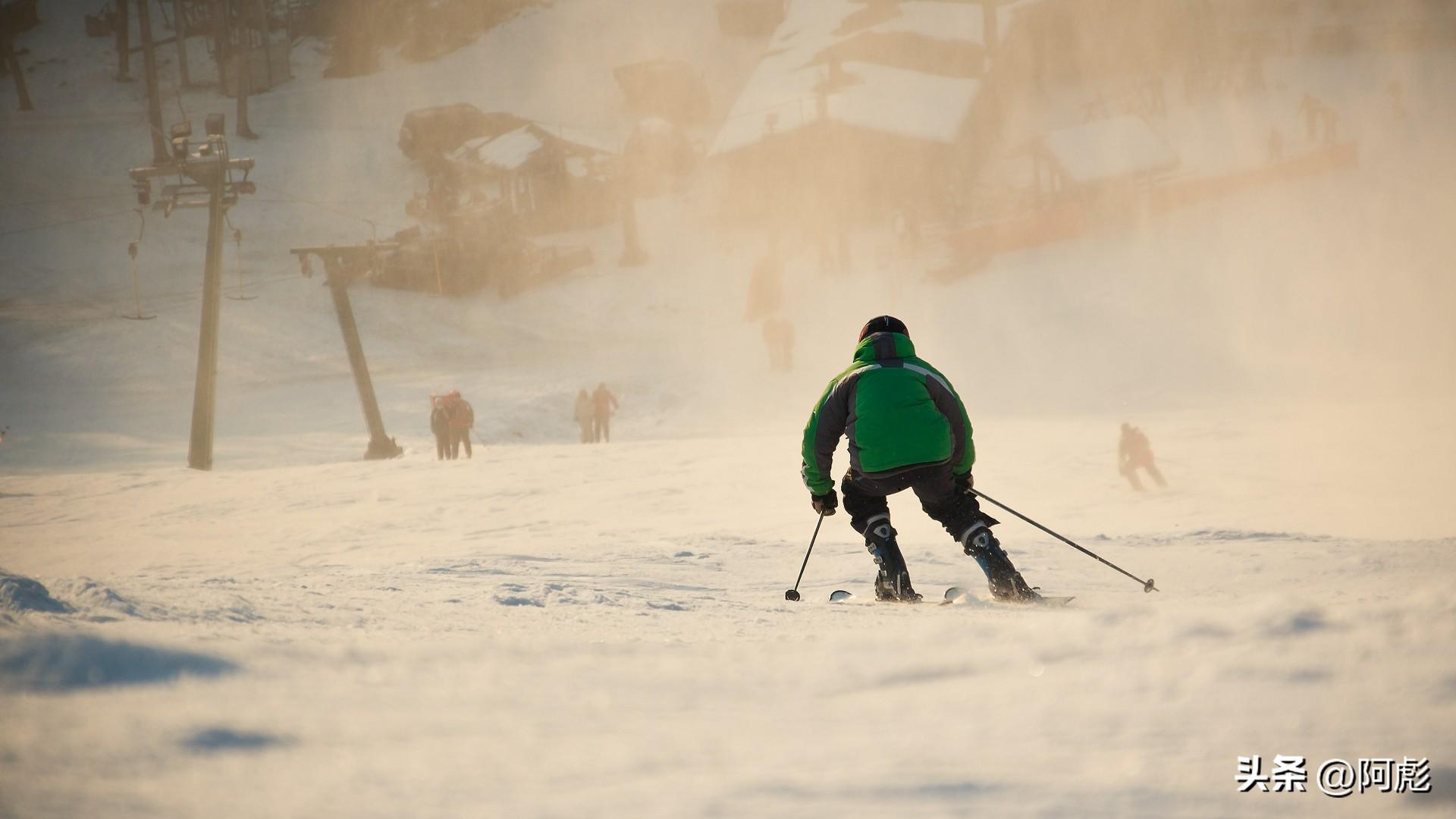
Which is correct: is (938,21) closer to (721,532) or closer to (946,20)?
(946,20)

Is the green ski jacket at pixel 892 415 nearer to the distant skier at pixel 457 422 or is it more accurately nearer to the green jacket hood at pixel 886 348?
the green jacket hood at pixel 886 348

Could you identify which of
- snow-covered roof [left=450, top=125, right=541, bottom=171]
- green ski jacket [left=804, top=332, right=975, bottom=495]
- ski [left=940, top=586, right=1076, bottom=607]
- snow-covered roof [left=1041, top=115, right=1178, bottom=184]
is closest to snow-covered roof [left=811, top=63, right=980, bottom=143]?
snow-covered roof [left=1041, top=115, right=1178, bottom=184]

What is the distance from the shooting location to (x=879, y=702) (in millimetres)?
2545

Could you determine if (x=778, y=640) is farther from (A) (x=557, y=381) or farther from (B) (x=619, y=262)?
(B) (x=619, y=262)

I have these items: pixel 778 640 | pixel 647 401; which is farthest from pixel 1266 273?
pixel 778 640

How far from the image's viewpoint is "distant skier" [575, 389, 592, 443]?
731 inches

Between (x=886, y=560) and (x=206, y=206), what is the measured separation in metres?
14.7

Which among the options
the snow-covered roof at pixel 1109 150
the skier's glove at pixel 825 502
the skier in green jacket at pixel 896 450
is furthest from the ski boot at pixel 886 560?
the snow-covered roof at pixel 1109 150

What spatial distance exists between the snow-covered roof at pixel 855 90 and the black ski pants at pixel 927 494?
81.7ft

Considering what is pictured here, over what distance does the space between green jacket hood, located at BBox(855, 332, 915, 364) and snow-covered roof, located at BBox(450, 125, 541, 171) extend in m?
30.0

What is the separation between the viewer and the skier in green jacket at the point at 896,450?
4.73m

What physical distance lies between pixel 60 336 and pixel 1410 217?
31247 millimetres

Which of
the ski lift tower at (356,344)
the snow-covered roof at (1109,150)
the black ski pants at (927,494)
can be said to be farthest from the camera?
the snow-covered roof at (1109,150)

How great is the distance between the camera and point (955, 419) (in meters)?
4.84
